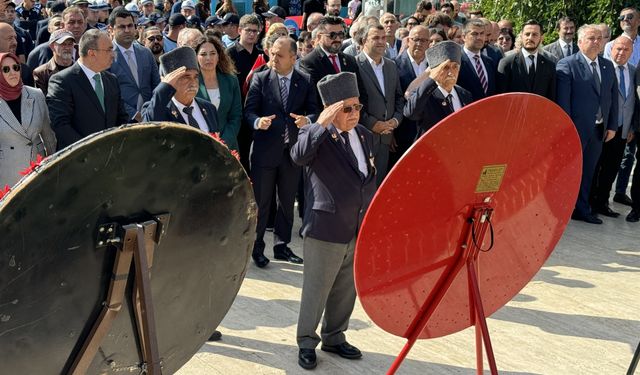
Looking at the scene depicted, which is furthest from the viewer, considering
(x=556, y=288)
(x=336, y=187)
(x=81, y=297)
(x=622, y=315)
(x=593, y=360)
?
(x=556, y=288)

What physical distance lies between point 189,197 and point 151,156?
285 mm

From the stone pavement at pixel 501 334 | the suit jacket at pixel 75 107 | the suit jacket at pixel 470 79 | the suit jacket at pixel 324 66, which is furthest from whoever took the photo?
the suit jacket at pixel 470 79

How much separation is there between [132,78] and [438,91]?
9.52 ft

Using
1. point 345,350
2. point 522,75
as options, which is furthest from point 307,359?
point 522,75

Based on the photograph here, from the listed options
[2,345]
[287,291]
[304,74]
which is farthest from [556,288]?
[2,345]

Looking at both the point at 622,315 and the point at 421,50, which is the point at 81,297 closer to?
the point at 622,315

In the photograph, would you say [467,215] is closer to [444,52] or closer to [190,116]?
[190,116]

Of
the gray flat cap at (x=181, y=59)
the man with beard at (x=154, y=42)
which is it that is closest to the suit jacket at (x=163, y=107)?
the gray flat cap at (x=181, y=59)

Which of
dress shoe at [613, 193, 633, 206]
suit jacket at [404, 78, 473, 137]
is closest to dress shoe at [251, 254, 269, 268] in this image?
suit jacket at [404, 78, 473, 137]

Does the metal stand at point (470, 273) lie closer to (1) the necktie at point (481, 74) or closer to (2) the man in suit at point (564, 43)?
(1) the necktie at point (481, 74)

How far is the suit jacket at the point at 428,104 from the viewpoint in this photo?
627 centimetres

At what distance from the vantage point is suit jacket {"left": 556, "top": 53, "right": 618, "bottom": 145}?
909cm

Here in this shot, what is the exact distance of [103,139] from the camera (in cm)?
225

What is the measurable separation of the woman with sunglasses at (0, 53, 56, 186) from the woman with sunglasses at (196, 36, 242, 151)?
1689 mm
